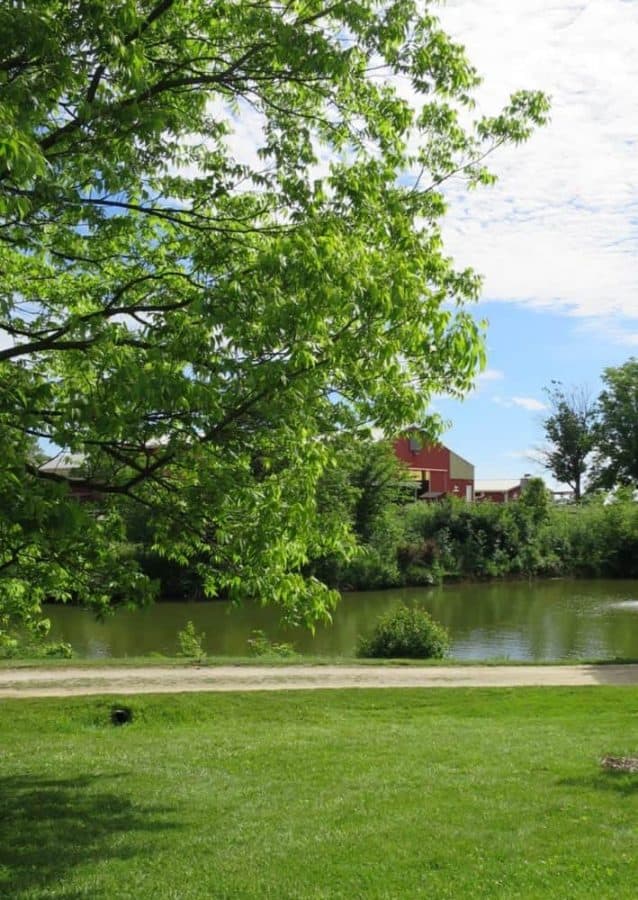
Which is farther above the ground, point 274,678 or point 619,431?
point 619,431

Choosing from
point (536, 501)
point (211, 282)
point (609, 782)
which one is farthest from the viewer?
point (536, 501)

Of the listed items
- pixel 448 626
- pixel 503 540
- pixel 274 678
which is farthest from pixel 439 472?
pixel 274 678

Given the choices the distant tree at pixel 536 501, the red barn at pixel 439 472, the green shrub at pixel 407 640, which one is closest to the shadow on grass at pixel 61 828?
the green shrub at pixel 407 640

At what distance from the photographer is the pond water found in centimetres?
2700

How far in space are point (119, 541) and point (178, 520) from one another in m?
1.43

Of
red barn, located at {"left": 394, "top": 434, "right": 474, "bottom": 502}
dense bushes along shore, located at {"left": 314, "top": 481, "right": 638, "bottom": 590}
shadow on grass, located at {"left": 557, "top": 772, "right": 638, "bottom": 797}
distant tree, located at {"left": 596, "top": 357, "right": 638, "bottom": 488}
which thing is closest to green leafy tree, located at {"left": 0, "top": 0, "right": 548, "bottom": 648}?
shadow on grass, located at {"left": 557, "top": 772, "right": 638, "bottom": 797}

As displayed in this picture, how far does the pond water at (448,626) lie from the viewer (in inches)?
1063

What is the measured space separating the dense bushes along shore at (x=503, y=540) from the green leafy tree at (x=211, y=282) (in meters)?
43.8

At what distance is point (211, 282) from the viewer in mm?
6539

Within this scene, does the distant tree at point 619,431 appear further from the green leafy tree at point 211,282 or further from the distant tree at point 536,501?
the distant tree at point 536,501

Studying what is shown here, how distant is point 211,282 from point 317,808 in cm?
468

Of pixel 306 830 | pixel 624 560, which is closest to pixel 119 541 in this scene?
pixel 306 830

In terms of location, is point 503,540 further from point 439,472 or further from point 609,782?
point 609,782

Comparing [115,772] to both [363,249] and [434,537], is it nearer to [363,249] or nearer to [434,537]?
[363,249]
